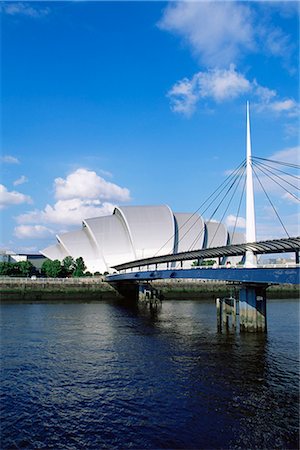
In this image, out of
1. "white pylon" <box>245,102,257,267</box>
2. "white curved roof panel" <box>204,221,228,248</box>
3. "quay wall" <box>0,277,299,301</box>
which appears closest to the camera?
"white pylon" <box>245,102,257,267</box>

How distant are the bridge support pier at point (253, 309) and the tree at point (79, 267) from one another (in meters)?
45.5

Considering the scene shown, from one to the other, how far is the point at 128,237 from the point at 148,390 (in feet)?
198

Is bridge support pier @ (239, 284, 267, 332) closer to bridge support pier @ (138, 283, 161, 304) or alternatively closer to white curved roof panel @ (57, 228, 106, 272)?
bridge support pier @ (138, 283, 161, 304)

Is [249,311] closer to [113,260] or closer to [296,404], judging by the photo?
[296,404]

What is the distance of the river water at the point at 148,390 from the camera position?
10133 mm

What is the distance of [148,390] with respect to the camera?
44.7 feet

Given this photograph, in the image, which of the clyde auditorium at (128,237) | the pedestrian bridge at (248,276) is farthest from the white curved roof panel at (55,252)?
Result: the pedestrian bridge at (248,276)

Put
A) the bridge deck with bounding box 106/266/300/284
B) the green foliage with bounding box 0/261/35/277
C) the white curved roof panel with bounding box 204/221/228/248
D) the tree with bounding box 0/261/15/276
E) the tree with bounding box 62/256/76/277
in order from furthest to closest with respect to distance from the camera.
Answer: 1. the white curved roof panel with bounding box 204/221/228/248
2. the tree with bounding box 62/256/76/277
3. the green foliage with bounding box 0/261/35/277
4. the tree with bounding box 0/261/15/276
5. the bridge deck with bounding box 106/266/300/284

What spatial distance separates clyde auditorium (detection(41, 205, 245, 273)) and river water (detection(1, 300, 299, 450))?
155 ft

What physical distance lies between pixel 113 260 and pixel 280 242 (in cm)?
5395

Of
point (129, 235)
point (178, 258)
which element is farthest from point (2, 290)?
point (129, 235)

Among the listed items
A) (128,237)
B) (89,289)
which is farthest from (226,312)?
(128,237)

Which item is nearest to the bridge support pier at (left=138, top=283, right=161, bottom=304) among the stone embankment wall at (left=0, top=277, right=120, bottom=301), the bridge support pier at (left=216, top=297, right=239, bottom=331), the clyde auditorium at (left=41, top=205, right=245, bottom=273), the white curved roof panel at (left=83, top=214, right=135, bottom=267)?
the stone embankment wall at (left=0, top=277, right=120, bottom=301)

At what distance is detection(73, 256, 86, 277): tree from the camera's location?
222 ft
